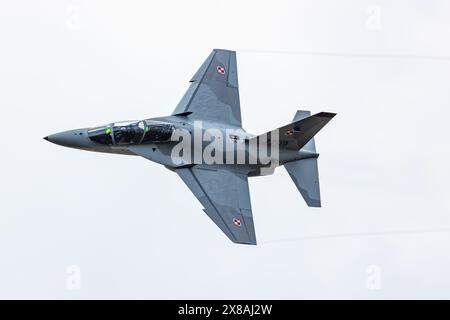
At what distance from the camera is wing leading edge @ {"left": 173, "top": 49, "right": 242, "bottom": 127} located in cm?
4425

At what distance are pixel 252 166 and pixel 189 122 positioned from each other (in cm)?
295

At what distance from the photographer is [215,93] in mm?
45156

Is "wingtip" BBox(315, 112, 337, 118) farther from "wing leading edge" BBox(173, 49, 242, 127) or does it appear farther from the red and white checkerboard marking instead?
the red and white checkerboard marking

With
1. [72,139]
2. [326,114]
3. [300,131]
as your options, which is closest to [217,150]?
[300,131]

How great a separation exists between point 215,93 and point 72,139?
6494 millimetres

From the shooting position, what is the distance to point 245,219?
4078 cm

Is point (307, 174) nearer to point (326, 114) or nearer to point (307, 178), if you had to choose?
point (307, 178)

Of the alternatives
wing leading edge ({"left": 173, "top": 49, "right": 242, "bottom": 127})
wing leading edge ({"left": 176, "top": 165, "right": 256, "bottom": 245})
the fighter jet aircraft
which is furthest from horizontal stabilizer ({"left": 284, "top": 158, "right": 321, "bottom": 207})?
wing leading edge ({"left": 173, "top": 49, "right": 242, "bottom": 127})

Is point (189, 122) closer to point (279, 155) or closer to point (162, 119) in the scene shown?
point (162, 119)

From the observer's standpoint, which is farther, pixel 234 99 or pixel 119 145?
pixel 234 99

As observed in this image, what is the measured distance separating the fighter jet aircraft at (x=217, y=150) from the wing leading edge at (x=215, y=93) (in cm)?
30

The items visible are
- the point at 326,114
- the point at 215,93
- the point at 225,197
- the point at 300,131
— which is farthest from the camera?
the point at 215,93

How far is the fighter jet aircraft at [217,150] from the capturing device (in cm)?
4138

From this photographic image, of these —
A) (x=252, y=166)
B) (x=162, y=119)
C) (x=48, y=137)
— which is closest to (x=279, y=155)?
(x=252, y=166)
